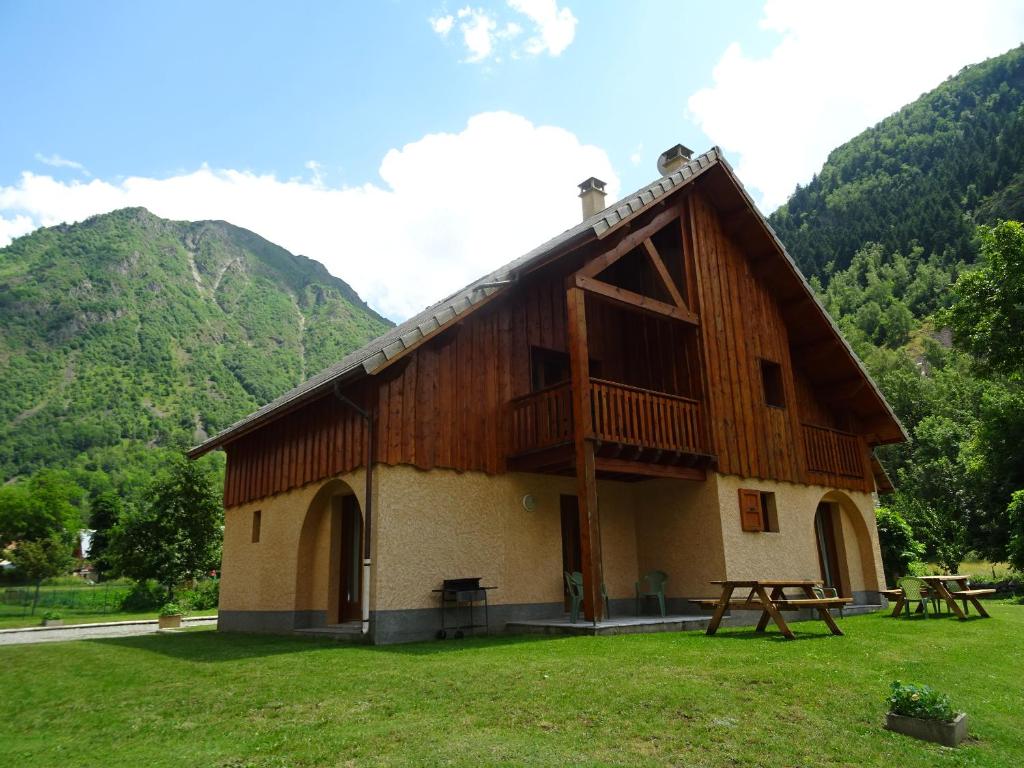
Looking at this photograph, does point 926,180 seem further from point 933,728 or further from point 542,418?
point 933,728

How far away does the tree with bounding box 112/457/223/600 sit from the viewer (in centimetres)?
3906

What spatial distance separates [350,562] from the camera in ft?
44.4

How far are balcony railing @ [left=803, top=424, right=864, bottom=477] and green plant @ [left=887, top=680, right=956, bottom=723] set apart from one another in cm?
1118

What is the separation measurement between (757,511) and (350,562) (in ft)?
25.9

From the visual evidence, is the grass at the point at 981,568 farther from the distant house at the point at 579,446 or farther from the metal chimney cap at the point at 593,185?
the metal chimney cap at the point at 593,185

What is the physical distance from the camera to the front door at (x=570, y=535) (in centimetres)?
1342

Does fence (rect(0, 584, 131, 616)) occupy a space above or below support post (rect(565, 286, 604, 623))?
below

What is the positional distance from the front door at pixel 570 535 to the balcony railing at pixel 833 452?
5.75m

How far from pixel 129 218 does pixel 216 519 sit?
132 meters

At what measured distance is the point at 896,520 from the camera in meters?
21.5

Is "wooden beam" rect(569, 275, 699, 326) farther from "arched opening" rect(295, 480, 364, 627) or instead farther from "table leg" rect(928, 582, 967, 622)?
"table leg" rect(928, 582, 967, 622)

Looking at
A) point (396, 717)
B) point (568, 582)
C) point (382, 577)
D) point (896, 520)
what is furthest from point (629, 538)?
point (896, 520)

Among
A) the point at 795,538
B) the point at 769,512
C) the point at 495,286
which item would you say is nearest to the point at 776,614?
the point at 769,512

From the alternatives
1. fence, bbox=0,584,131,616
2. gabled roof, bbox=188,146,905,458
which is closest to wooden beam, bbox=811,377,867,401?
gabled roof, bbox=188,146,905,458
